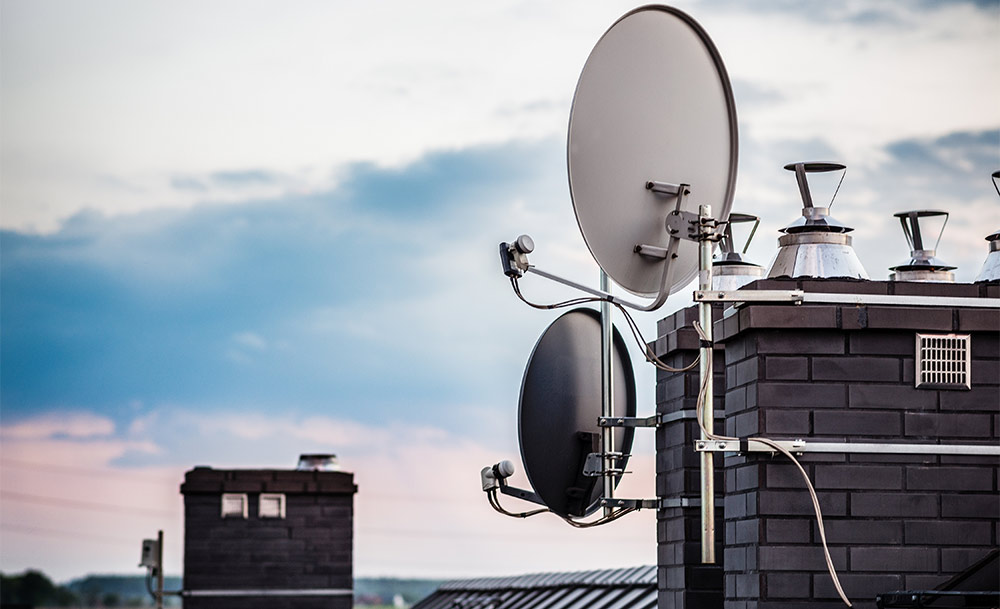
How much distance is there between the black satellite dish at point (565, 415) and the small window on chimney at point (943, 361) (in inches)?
80.9

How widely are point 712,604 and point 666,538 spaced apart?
555mm

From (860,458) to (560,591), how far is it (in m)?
10.2

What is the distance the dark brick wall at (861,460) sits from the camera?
20.0 feet

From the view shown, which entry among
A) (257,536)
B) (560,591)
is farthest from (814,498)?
(257,536)

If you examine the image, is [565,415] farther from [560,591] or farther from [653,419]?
[560,591]

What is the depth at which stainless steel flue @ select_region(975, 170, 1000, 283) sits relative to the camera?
707 centimetres

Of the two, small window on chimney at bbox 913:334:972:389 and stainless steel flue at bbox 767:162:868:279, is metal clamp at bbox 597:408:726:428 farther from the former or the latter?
small window on chimney at bbox 913:334:972:389

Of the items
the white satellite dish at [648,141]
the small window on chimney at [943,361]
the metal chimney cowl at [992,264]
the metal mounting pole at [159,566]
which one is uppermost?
the white satellite dish at [648,141]

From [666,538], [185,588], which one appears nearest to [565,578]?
[185,588]

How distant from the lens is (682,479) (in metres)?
7.49

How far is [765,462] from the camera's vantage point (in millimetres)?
6168

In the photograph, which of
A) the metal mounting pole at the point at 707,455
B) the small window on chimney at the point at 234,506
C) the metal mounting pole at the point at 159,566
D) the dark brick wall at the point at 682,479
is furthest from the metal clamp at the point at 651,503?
the metal mounting pole at the point at 159,566

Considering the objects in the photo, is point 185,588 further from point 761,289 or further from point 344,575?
point 761,289

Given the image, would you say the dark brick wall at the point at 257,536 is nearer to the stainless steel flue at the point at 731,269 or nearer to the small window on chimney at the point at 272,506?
the small window on chimney at the point at 272,506
